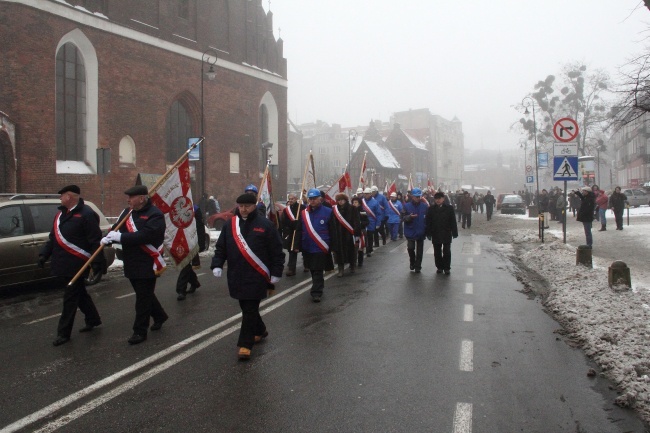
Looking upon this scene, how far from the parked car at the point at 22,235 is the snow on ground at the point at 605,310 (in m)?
7.64

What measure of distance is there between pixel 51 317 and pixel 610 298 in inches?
321

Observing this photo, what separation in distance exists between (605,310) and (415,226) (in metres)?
5.14

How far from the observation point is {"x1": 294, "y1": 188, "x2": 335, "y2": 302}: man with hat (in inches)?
347

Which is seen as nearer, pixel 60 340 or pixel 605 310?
pixel 60 340

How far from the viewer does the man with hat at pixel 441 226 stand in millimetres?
11484

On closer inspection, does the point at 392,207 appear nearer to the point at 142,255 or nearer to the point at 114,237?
the point at 142,255

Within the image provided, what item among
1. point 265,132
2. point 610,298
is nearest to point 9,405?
point 610,298

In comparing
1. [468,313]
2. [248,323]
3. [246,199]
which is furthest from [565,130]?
[248,323]

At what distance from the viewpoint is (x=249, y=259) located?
18.7ft

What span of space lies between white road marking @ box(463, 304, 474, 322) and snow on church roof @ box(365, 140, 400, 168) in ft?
250

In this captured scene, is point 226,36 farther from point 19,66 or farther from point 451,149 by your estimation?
point 451,149

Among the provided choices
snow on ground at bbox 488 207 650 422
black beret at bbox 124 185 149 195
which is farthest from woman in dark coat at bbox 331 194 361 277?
black beret at bbox 124 185 149 195

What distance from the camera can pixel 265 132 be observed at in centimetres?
3962

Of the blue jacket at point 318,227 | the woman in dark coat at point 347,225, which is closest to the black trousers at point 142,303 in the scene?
the blue jacket at point 318,227
